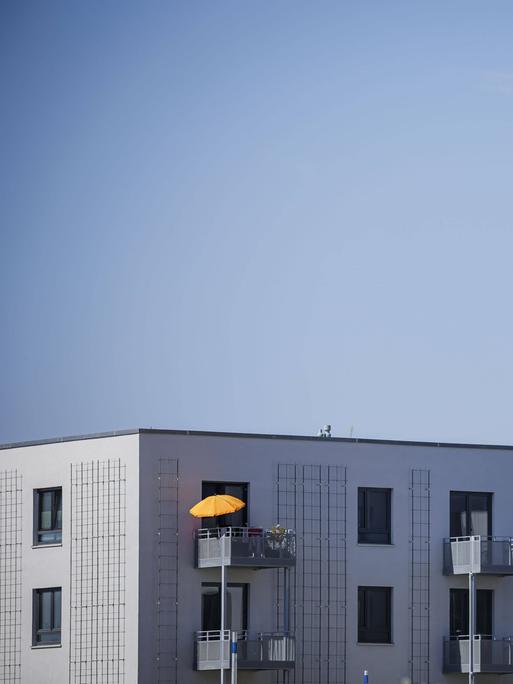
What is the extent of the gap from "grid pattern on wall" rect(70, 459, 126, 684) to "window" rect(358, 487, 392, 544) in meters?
8.37

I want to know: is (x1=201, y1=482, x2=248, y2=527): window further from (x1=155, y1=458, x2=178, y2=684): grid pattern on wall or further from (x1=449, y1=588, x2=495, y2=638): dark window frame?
(x1=449, y1=588, x2=495, y2=638): dark window frame

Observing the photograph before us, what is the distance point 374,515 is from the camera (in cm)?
Answer: 6625

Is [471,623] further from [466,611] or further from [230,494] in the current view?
[230,494]

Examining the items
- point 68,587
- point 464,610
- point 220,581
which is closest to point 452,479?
point 464,610

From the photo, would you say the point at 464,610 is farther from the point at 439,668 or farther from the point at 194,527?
the point at 194,527

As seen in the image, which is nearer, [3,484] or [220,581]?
[220,581]

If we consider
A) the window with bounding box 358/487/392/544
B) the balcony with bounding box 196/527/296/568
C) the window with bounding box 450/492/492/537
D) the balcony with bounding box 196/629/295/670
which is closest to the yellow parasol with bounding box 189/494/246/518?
A: the balcony with bounding box 196/527/296/568

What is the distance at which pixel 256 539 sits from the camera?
207ft

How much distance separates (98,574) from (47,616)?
10.0ft

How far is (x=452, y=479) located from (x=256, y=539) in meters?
8.04

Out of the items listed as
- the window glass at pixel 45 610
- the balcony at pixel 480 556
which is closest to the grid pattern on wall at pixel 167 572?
the window glass at pixel 45 610

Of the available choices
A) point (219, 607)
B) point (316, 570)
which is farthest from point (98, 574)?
point (316, 570)

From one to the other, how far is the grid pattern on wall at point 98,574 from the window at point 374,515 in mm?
8367

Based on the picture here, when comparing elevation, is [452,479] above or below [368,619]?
above
